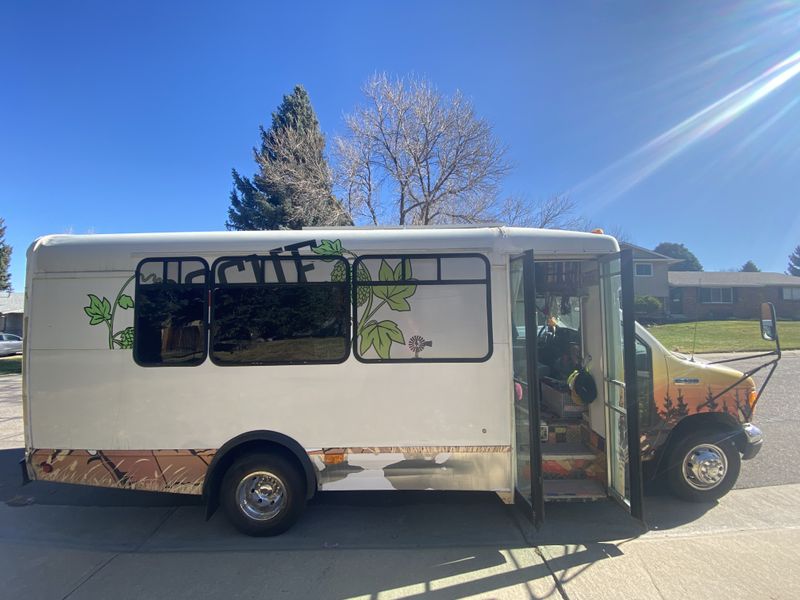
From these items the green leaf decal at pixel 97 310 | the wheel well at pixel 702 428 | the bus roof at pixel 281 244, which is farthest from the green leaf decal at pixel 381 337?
the wheel well at pixel 702 428

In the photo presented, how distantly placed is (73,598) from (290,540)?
1.54 metres

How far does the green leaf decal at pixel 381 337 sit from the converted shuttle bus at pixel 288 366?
0.04 ft

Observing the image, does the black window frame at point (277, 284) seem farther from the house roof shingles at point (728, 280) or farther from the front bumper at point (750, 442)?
the house roof shingles at point (728, 280)

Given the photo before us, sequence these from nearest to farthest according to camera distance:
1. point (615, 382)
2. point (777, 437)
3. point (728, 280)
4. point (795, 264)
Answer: point (615, 382), point (777, 437), point (728, 280), point (795, 264)

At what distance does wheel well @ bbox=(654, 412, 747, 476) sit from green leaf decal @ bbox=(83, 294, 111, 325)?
5.36 metres

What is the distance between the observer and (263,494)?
4.02 m

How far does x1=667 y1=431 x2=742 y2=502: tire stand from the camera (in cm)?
443

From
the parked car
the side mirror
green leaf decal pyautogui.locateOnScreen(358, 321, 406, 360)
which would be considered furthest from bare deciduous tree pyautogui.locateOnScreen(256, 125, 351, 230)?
the parked car

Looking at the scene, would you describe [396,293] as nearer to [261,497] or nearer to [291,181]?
[261,497]

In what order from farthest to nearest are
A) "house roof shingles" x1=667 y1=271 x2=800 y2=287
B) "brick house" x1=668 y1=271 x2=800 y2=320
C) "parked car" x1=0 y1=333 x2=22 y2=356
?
"house roof shingles" x1=667 y1=271 x2=800 y2=287 → "brick house" x1=668 y1=271 x2=800 y2=320 → "parked car" x1=0 y1=333 x2=22 y2=356

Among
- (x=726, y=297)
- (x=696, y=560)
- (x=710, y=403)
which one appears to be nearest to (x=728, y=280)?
(x=726, y=297)

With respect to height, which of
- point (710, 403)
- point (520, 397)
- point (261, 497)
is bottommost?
point (261, 497)

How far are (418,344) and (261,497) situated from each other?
6.37ft

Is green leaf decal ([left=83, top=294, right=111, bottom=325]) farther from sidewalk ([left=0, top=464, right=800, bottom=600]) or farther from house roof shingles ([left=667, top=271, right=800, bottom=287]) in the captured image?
house roof shingles ([left=667, top=271, right=800, bottom=287])
